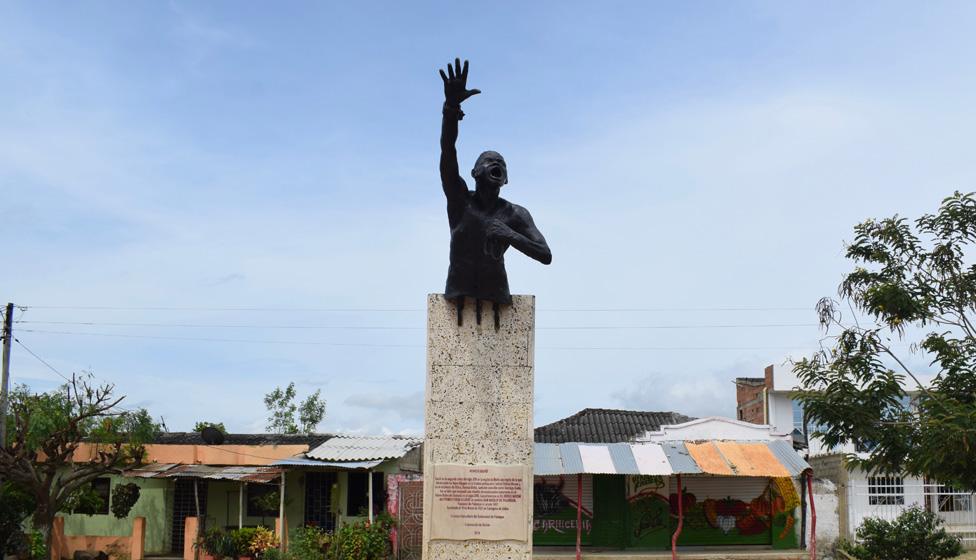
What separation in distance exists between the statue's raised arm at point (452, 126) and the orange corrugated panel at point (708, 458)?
1311cm

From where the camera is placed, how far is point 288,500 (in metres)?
20.3

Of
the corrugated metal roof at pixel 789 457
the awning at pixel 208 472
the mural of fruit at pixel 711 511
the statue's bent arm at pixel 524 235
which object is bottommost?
the mural of fruit at pixel 711 511

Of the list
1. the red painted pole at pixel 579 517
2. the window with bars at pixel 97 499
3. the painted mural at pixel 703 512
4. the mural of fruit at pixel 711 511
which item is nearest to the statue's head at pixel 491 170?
the red painted pole at pixel 579 517

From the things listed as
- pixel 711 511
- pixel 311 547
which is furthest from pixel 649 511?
pixel 311 547

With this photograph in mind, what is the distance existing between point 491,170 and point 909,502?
16782mm

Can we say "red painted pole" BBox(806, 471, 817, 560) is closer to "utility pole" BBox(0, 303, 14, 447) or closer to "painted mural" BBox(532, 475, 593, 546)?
"painted mural" BBox(532, 475, 593, 546)

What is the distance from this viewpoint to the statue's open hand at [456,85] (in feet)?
20.0

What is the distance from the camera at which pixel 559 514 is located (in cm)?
2098

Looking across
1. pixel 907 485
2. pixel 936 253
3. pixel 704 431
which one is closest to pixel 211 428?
pixel 704 431

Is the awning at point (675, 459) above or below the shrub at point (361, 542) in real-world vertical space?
above

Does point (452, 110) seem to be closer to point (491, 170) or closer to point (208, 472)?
point (491, 170)

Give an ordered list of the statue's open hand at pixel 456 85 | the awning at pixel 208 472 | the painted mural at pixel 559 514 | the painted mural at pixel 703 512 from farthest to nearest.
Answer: the painted mural at pixel 559 514 → the painted mural at pixel 703 512 → the awning at pixel 208 472 → the statue's open hand at pixel 456 85

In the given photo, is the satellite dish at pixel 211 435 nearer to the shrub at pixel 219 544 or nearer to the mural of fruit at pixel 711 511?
the shrub at pixel 219 544

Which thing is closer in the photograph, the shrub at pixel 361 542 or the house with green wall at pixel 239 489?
the shrub at pixel 361 542
